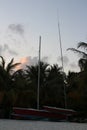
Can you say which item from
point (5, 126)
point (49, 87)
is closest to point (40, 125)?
point (5, 126)

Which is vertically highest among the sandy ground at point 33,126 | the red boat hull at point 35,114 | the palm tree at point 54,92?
the palm tree at point 54,92

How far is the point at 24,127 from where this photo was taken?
11391mm

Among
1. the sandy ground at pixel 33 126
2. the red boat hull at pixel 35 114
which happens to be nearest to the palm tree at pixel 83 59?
the red boat hull at pixel 35 114

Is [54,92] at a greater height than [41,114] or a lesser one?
greater

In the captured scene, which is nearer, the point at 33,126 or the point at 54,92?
the point at 33,126

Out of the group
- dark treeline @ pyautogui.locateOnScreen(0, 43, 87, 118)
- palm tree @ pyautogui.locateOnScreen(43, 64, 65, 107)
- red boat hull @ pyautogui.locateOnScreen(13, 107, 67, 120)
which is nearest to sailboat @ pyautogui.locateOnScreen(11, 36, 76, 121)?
red boat hull @ pyautogui.locateOnScreen(13, 107, 67, 120)

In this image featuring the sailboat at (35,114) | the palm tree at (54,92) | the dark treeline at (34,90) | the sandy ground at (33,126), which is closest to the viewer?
the sandy ground at (33,126)

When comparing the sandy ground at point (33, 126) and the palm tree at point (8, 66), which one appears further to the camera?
the palm tree at point (8, 66)

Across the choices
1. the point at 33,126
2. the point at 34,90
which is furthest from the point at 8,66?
the point at 33,126

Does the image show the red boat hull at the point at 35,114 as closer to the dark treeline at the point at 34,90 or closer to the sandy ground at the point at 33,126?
the dark treeline at the point at 34,90

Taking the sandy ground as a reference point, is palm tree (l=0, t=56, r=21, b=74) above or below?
above

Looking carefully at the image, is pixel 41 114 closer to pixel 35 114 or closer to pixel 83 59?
pixel 35 114

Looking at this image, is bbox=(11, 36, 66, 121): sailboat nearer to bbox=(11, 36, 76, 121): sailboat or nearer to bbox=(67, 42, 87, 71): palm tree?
bbox=(11, 36, 76, 121): sailboat

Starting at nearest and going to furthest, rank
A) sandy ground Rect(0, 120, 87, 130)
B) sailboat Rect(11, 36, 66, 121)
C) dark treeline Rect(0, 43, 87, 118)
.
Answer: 1. sandy ground Rect(0, 120, 87, 130)
2. sailboat Rect(11, 36, 66, 121)
3. dark treeline Rect(0, 43, 87, 118)
